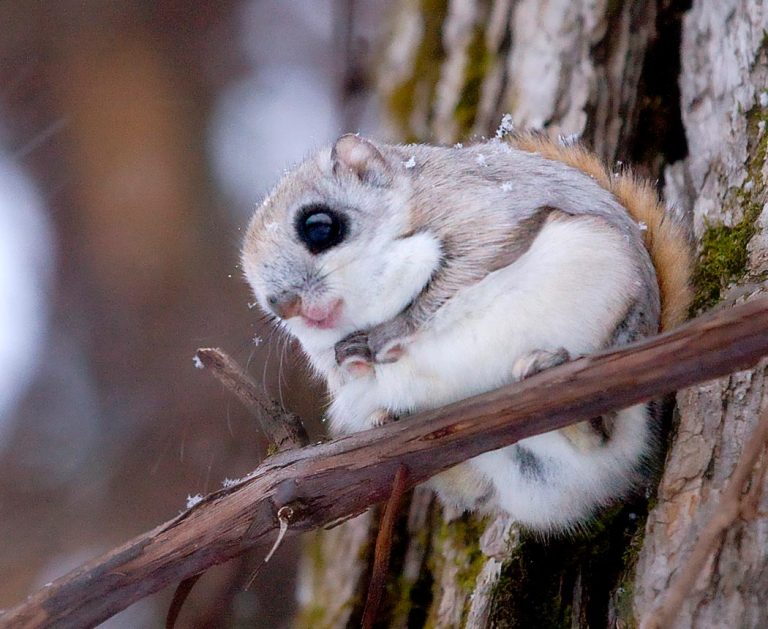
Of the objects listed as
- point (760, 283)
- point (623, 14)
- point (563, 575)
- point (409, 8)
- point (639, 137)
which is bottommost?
point (563, 575)

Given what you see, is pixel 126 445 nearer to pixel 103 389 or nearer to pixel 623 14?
pixel 103 389

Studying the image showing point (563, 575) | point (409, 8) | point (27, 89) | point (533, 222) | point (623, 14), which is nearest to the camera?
point (533, 222)

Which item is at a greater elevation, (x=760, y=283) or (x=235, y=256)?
(x=235, y=256)

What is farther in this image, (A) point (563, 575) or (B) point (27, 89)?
(B) point (27, 89)

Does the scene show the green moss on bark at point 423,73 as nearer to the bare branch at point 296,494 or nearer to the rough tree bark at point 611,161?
the rough tree bark at point 611,161

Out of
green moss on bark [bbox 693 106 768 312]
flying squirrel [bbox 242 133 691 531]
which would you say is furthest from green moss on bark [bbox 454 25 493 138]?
flying squirrel [bbox 242 133 691 531]

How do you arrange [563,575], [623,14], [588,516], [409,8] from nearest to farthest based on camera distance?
1. [588,516]
2. [563,575]
3. [623,14]
4. [409,8]

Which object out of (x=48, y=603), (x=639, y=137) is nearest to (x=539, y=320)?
(x=48, y=603)
